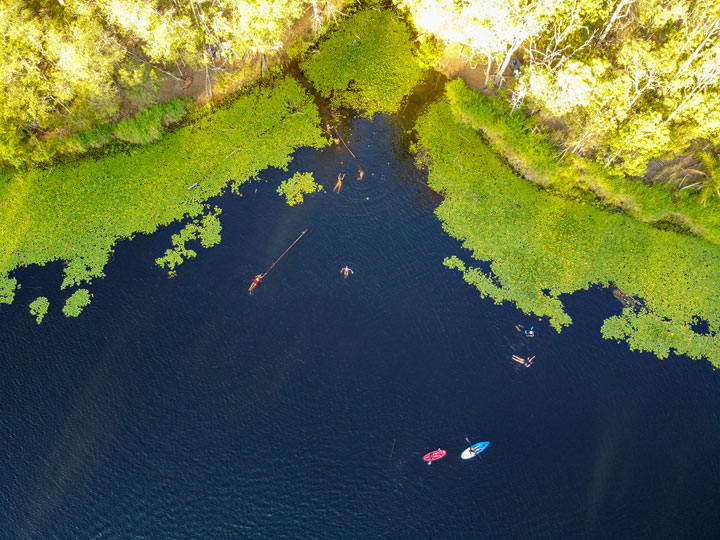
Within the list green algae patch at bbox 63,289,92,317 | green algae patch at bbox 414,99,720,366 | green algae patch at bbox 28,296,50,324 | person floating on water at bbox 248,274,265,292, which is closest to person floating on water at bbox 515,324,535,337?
green algae patch at bbox 414,99,720,366

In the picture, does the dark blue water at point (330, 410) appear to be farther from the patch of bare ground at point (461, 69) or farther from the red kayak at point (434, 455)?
the patch of bare ground at point (461, 69)

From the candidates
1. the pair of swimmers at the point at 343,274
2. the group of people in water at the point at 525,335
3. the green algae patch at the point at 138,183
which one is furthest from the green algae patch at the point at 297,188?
the group of people in water at the point at 525,335

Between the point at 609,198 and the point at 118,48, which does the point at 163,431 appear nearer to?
the point at 118,48

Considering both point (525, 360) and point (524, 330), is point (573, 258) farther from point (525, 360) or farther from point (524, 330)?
point (525, 360)

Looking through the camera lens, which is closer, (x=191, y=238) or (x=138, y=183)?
(x=191, y=238)

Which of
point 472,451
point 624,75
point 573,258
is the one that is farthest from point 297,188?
point 624,75

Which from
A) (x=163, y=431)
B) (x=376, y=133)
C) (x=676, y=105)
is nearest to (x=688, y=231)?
(x=676, y=105)
